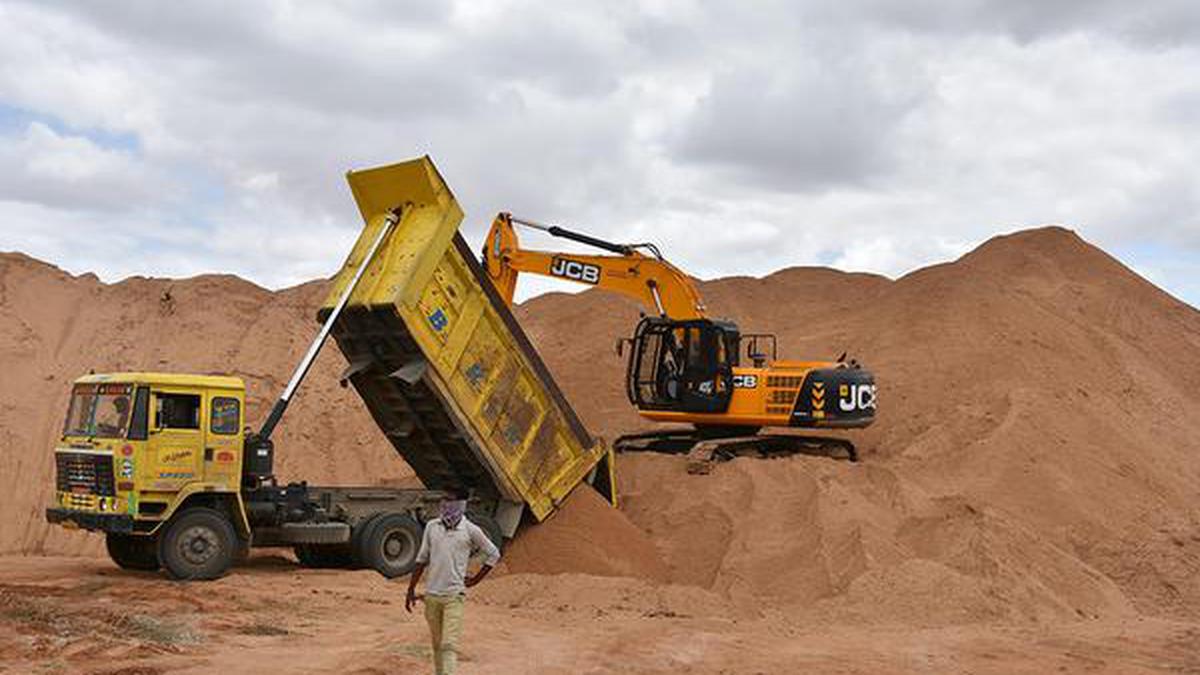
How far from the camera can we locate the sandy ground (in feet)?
35.7

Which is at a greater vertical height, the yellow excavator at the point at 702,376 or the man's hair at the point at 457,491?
the yellow excavator at the point at 702,376

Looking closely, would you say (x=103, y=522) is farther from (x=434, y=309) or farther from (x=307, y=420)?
(x=307, y=420)

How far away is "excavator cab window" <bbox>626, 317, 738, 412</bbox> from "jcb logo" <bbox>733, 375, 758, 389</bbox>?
15cm

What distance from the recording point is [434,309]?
15.4 metres

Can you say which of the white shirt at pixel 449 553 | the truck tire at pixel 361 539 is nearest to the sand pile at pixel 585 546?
the truck tire at pixel 361 539

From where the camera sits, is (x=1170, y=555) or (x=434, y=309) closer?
(x=434, y=309)

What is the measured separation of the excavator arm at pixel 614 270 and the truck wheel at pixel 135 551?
6.38 meters

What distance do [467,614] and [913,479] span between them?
1027cm

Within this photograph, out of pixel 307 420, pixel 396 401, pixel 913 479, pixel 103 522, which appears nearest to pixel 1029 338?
pixel 913 479

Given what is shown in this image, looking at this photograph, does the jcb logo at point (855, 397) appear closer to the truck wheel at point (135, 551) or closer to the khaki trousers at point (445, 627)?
the truck wheel at point (135, 551)

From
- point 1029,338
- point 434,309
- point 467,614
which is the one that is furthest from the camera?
point 1029,338

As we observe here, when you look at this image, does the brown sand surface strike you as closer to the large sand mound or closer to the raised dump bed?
the large sand mound

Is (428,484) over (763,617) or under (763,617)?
over

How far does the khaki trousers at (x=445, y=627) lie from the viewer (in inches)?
360
